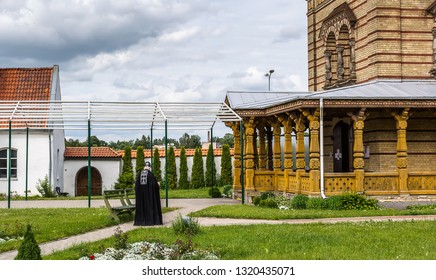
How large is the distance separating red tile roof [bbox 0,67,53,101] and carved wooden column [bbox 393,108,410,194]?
19.4 m

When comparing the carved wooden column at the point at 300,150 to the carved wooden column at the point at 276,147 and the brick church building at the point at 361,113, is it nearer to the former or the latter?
the brick church building at the point at 361,113

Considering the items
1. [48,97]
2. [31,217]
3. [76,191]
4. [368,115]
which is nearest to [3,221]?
[31,217]

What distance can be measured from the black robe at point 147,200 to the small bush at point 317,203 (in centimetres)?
538

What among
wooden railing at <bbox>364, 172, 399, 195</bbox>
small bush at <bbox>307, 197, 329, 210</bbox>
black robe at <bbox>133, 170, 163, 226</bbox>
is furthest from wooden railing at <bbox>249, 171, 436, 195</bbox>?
black robe at <bbox>133, 170, 163, 226</bbox>

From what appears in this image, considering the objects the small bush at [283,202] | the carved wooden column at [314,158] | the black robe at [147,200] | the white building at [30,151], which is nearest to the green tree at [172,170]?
the white building at [30,151]

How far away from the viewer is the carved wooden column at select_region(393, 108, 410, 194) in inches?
765

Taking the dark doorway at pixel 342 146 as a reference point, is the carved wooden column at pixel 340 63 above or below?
above

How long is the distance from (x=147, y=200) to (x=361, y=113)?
7650 mm

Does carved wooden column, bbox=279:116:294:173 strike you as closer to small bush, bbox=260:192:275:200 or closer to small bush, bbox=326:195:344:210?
small bush, bbox=260:192:275:200

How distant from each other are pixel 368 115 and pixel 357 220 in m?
5.69

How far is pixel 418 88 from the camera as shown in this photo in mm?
20828

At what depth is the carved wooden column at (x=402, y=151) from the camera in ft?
63.7

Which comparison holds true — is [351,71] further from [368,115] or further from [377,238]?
[377,238]

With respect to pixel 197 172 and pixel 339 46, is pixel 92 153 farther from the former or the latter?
pixel 339 46
